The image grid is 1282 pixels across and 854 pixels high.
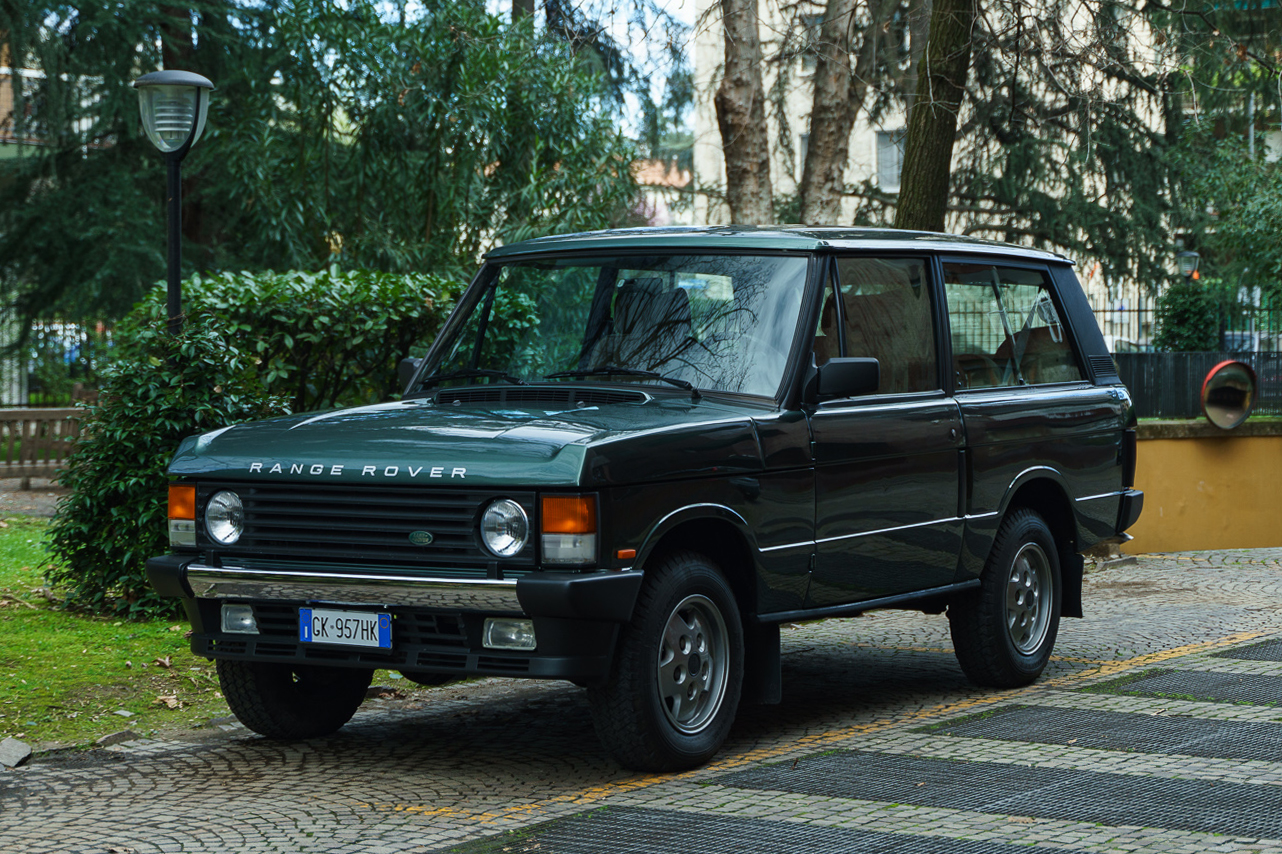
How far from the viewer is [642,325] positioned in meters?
7.27

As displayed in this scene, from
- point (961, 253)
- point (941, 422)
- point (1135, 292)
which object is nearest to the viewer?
point (941, 422)

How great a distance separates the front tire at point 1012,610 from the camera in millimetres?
8297

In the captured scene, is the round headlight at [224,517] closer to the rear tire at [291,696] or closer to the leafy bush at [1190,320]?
the rear tire at [291,696]

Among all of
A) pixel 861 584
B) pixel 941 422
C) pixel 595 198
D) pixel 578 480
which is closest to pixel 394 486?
pixel 578 480

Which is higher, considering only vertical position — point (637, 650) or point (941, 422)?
point (941, 422)

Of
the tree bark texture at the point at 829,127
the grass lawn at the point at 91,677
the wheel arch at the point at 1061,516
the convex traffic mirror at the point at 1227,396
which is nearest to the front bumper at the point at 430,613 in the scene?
the grass lawn at the point at 91,677

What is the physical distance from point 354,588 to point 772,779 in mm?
1742

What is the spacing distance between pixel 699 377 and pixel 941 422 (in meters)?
1.44

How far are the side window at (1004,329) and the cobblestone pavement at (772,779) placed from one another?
164 cm

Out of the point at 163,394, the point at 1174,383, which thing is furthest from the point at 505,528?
the point at 1174,383

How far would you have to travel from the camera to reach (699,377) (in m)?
7.03

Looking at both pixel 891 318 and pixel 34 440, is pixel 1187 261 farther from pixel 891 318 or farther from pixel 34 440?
pixel 891 318

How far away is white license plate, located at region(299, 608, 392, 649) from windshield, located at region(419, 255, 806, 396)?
155 cm

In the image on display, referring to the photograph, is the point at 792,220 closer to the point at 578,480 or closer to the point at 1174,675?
the point at 1174,675
